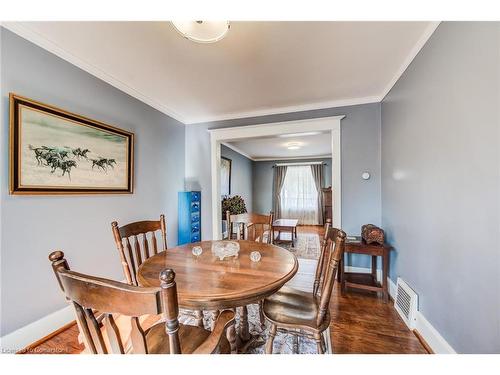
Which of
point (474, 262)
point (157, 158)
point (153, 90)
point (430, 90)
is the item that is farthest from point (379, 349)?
point (153, 90)

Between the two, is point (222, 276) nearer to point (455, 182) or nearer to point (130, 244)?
point (130, 244)

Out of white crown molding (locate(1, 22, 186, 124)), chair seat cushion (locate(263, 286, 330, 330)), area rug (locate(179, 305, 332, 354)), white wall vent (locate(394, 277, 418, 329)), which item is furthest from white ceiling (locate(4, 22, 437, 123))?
area rug (locate(179, 305, 332, 354))

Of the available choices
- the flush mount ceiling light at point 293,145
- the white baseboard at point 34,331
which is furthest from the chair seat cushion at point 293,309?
the flush mount ceiling light at point 293,145

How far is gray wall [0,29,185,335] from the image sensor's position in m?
1.48

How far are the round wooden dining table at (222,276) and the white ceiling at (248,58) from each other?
1.71 meters

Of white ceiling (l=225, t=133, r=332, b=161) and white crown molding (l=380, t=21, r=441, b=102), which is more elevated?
white ceiling (l=225, t=133, r=332, b=161)

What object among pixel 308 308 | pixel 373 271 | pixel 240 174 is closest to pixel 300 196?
pixel 240 174

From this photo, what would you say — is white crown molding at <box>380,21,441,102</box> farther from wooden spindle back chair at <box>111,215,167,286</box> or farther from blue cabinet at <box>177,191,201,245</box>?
blue cabinet at <box>177,191,201,245</box>

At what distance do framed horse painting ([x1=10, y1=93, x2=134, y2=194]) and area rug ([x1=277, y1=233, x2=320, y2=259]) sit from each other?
10.5 feet

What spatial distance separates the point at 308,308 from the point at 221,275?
26.5 inches

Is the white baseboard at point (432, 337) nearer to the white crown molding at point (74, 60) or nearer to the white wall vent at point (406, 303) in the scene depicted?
the white wall vent at point (406, 303)

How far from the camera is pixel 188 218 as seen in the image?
3.29 metres

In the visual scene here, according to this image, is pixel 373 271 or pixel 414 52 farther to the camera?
pixel 373 271
